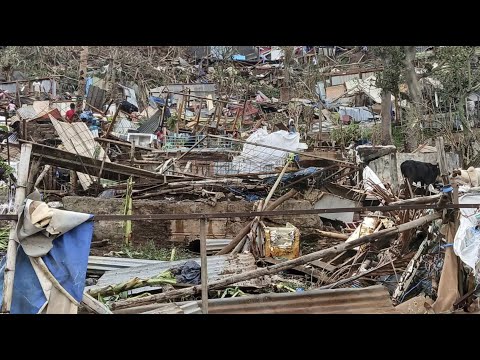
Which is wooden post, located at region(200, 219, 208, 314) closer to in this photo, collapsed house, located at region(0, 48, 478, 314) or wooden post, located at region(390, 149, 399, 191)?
collapsed house, located at region(0, 48, 478, 314)

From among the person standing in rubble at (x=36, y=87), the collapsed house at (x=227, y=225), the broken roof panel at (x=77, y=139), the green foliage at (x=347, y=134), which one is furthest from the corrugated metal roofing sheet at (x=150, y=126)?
the green foliage at (x=347, y=134)

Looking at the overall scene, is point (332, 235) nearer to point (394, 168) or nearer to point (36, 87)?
point (394, 168)

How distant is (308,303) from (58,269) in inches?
85.6

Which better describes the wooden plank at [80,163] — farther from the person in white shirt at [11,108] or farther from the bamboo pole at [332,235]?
the person in white shirt at [11,108]

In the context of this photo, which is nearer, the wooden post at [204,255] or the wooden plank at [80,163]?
the wooden post at [204,255]

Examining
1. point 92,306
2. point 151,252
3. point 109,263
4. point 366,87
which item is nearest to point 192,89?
point 366,87

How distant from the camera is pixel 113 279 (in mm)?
7855

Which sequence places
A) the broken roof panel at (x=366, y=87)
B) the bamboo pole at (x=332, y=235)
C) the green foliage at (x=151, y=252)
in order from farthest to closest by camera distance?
the broken roof panel at (x=366, y=87) < the bamboo pole at (x=332, y=235) < the green foliage at (x=151, y=252)

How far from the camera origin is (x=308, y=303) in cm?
506

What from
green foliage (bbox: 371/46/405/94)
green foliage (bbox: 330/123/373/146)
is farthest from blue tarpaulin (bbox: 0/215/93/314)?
Result: green foliage (bbox: 330/123/373/146)

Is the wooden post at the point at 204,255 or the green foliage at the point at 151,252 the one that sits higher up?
the wooden post at the point at 204,255

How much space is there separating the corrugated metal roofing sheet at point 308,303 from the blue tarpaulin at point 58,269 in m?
1.19

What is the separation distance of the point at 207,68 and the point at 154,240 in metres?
19.3

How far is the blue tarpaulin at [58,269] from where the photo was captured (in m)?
3.91
